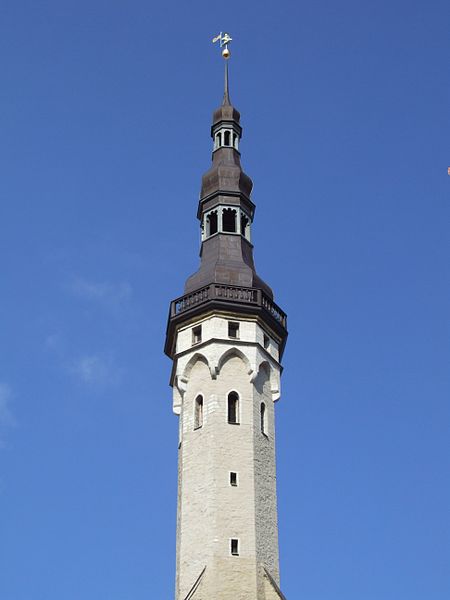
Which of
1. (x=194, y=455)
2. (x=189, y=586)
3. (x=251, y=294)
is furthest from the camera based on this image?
(x=251, y=294)

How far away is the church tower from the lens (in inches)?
1622

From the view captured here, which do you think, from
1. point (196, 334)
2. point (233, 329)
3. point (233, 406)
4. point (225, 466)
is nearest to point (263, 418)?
point (233, 406)

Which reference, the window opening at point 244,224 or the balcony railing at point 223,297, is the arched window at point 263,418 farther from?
the window opening at point 244,224

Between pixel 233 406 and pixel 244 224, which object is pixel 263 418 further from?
pixel 244 224

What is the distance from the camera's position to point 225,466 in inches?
1697

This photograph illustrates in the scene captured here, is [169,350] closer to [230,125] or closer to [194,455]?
[194,455]

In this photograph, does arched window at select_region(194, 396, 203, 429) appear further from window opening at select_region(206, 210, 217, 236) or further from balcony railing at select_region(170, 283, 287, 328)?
window opening at select_region(206, 210, 217, 236)

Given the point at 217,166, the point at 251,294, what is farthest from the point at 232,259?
the point at 217,166

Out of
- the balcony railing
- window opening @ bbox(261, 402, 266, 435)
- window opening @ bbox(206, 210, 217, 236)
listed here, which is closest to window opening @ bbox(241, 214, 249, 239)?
window opening @ bbox(206, 210, 217, 236)

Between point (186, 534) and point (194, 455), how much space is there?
3.22 m

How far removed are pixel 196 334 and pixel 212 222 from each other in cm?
689

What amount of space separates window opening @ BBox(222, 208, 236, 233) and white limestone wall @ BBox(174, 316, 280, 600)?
6164mm

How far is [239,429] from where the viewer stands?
4412 cm

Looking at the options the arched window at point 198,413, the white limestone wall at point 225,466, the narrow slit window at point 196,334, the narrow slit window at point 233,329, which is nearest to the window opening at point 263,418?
the white limestone wall at point 225,466
